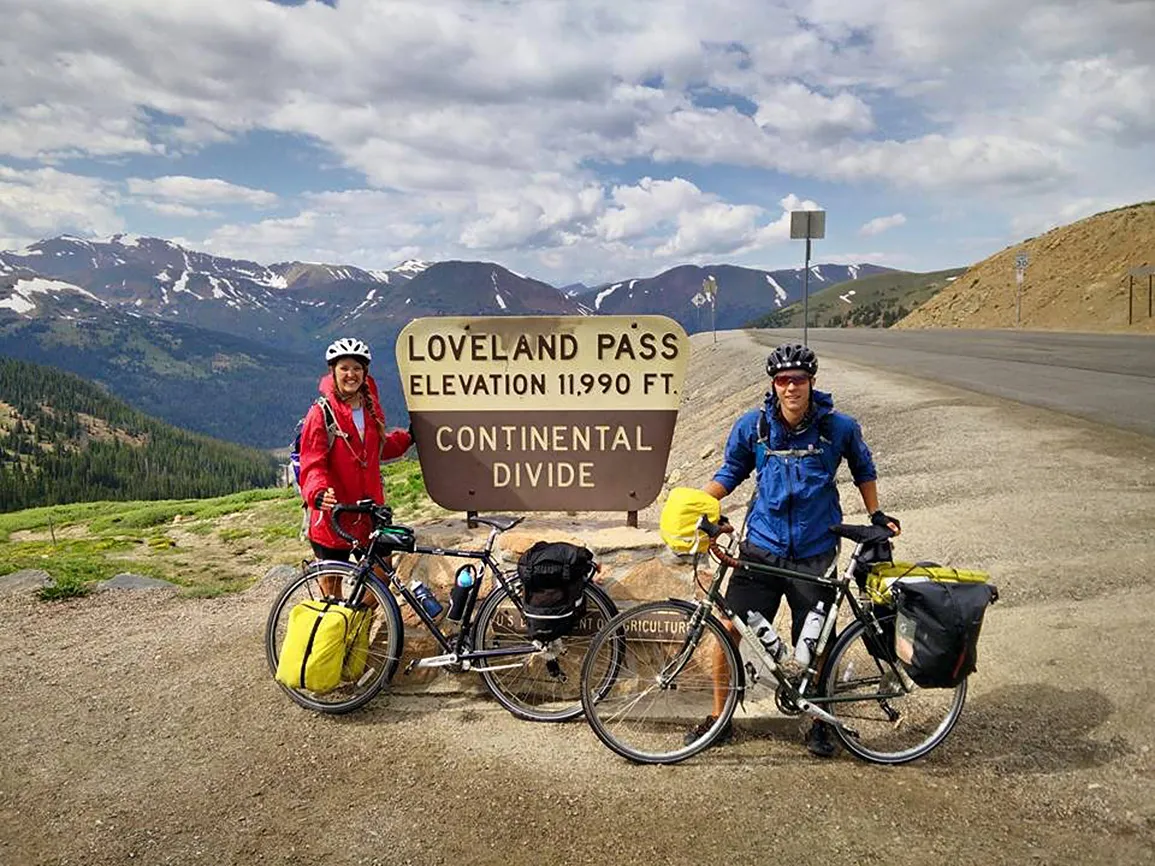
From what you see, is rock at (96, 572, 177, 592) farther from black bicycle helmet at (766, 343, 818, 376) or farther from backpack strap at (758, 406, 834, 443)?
black bicycle helmet at (766, 343, 818, 376)

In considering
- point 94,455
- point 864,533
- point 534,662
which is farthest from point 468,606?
point 94,455

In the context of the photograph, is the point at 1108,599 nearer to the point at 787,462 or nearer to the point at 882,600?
the point at 882,600

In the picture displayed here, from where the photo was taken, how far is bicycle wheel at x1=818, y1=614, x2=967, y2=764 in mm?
4438

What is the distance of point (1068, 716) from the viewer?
477 centimetres

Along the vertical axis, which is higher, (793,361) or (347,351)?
(347,351)

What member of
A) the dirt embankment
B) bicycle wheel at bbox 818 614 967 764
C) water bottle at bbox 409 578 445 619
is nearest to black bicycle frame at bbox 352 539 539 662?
water bottle at bbox 409 578 445 619

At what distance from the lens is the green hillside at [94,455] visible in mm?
137250

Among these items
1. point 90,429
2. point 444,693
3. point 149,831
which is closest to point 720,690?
point 444,693

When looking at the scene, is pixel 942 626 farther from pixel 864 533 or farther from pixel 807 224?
pixel 807 224

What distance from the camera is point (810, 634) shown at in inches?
175

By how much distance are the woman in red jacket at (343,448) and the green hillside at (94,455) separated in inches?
5608

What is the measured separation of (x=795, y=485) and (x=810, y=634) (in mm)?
912

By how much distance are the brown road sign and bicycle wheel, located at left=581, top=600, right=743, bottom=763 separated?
4.28 feet

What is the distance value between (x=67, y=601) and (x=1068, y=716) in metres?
9.37
